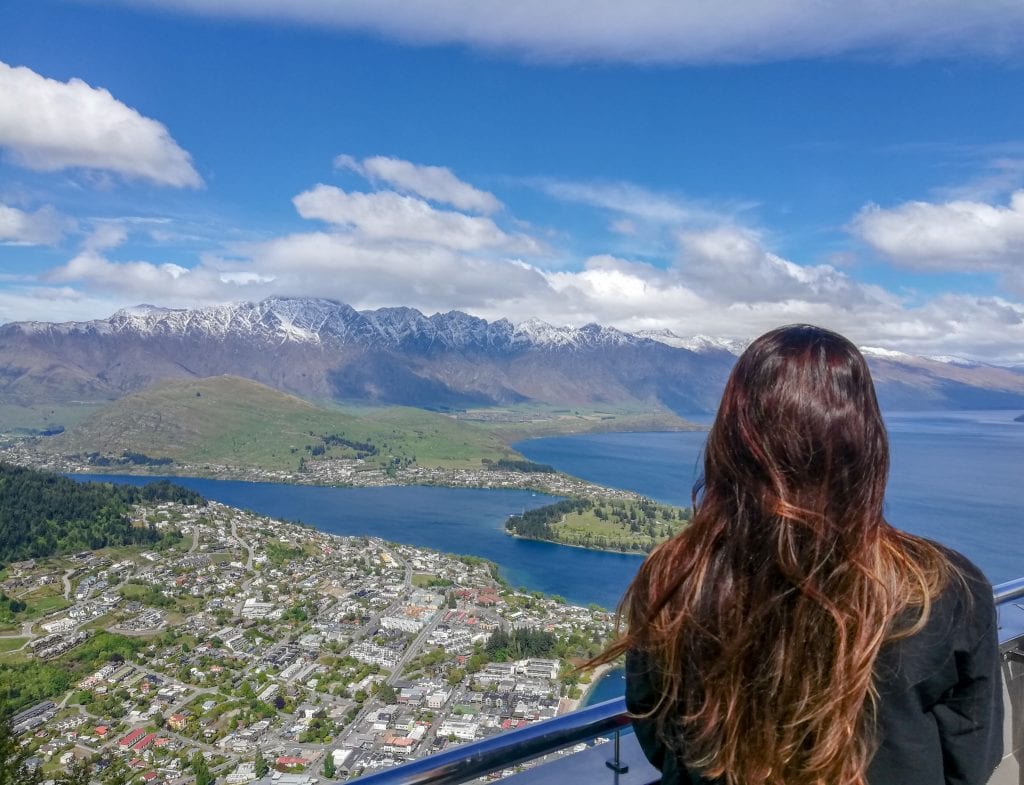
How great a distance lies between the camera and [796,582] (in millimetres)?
712

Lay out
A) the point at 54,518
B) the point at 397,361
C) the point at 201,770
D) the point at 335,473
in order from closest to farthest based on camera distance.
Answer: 1. the point at 201,770
2. the point at 54,518
3. the point at 335,473
4. the point at 397,361

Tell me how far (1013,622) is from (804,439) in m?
1.48

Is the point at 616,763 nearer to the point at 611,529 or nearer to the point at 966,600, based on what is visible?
the point at 966,600

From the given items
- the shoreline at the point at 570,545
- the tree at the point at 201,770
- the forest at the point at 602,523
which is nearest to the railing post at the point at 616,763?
the tree at the point at 201,770

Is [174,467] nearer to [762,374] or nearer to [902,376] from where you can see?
[762,374]

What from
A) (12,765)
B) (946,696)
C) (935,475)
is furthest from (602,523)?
(946,696)

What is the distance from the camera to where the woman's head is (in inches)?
28.3

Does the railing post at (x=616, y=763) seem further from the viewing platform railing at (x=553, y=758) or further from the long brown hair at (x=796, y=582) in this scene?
the long brown hair at (x=796, y=582)

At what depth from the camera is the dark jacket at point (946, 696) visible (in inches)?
27.5

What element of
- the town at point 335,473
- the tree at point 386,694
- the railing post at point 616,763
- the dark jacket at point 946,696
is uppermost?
the dark jacket at point 946,696

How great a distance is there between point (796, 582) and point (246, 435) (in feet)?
166

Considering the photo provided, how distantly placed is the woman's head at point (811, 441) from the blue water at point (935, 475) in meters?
0.06

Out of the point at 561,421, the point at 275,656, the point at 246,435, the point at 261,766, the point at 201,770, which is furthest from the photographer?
the point at 561,421

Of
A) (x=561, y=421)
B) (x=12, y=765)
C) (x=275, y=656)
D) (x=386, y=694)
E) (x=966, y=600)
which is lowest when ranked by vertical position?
(x=561, y=421)
